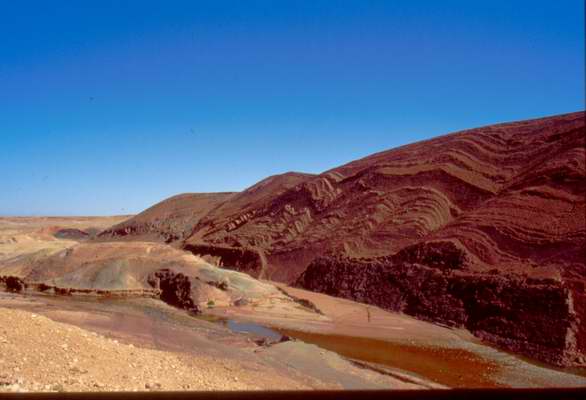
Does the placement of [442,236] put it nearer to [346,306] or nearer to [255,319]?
[346,306]

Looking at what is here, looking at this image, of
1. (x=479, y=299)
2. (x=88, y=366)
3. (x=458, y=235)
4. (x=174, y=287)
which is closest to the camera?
(x=88, y=366)

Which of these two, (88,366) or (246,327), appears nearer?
(88,366)

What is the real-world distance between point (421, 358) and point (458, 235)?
7126mm

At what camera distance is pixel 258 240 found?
2958cm

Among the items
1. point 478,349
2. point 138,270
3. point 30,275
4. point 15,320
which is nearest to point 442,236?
point 478,349

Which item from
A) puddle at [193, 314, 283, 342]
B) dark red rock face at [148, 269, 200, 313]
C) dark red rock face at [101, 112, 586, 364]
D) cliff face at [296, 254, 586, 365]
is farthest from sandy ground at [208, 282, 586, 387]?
dark red rock face at [148, 269, 200, 313]

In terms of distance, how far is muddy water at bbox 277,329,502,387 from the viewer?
11.2 metres

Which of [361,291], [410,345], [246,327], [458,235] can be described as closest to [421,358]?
[410,345]

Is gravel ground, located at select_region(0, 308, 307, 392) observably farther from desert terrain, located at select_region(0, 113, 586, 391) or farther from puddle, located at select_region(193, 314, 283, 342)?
puddle, located at select_region(193, 314, 283, 342)

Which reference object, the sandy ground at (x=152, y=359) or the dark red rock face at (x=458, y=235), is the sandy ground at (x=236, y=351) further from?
the dark red rock face at (x=458, y=235)

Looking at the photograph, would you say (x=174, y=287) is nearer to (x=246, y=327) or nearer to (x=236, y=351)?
(x=246, y=327)

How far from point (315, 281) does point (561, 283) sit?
10895 millimetres

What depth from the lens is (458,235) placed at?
18609 mm

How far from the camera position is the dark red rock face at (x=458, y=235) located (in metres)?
14.3
